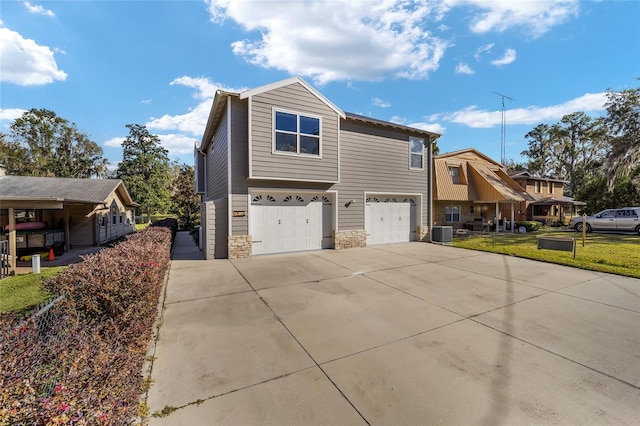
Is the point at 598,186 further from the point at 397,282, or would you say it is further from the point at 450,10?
the point at 397,282

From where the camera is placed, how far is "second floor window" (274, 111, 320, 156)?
31.9 feet

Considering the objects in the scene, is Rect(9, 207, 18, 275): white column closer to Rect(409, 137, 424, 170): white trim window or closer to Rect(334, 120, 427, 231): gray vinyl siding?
Rect(334, 120, 427, 231): gray vinyl siding

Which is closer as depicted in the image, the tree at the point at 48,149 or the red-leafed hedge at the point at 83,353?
the red-leafed hedge at the point at 83,353

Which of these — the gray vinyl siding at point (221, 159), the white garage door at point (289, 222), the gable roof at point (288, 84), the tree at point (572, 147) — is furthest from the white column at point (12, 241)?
the tree at point (572, 147)

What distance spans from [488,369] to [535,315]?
7.81 ft

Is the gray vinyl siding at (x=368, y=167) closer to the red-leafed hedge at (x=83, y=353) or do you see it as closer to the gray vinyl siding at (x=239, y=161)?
the gray vinyl siding at (x=239, y=161)

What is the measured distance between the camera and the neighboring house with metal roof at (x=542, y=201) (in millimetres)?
24234

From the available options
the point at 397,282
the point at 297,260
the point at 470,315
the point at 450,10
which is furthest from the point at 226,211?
the point at 450,10

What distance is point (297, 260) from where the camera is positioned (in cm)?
927

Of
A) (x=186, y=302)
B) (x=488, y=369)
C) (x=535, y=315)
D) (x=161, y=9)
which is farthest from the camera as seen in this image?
(x=161, y=9)

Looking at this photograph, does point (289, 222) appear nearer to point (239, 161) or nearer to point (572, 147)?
point (239, 161)

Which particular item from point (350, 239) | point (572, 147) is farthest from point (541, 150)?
point (350, 239)

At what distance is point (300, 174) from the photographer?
10.1 m

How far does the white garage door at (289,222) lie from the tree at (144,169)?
29564mm
